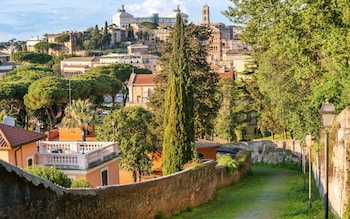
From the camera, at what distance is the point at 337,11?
19.7 meters

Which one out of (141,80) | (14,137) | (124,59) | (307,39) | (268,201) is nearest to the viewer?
(14,137)

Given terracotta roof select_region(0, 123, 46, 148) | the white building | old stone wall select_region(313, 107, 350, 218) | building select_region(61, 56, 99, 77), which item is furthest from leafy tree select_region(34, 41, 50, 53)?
old stone wall select_region(313, 107, 350, 218)

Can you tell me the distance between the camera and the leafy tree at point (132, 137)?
29969 mm

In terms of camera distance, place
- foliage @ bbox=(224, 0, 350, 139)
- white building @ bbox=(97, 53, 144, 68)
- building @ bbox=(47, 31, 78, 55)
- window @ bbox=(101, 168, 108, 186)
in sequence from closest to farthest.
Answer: foliage @ bbox=(224, 0, 350, 139)
window @ bbox=(101, 168, 108, 186)
white building @ bbox=(97, 53, 144, 68)
building @ bbox=(47, 31, 78, 55)

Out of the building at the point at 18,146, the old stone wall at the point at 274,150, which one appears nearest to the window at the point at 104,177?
the building at the point at 18,146

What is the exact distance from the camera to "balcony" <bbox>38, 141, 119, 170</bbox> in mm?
19875

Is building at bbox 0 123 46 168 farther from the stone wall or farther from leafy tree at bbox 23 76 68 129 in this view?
leafy tree at bbox 23 76 68 129

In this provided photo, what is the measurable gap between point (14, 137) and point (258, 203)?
369 inches

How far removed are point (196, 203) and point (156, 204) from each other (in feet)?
15.2

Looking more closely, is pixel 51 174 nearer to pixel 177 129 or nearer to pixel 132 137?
pixel 177 129

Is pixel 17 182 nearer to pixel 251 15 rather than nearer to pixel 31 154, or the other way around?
pixel 31 154

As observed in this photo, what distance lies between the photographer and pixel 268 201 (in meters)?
21.1

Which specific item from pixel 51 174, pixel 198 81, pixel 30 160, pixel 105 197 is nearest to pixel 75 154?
pixel 30 160

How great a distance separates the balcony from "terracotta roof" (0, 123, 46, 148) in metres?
0.67
